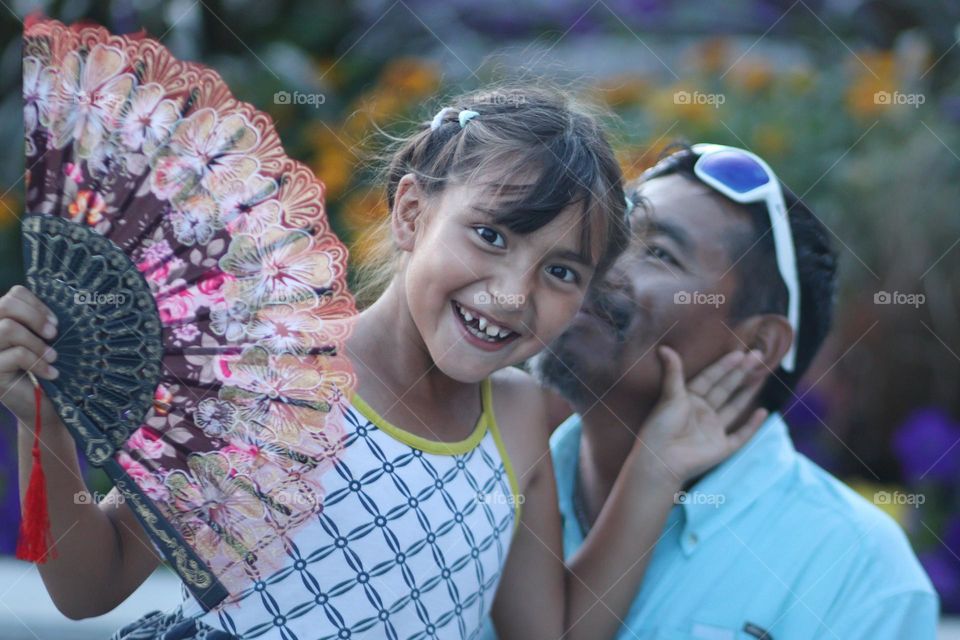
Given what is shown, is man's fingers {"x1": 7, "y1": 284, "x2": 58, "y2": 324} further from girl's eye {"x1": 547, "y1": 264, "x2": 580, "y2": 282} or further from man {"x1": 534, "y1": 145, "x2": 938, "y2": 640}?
man {"x1": 534, "y1": 145, "x2": 938, "y2": 640}

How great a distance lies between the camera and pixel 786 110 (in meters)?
4.49

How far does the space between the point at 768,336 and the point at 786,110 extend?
98.9 inches

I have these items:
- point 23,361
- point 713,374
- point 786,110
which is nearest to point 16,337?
point 23,361

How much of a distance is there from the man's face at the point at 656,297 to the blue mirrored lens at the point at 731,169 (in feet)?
0.11

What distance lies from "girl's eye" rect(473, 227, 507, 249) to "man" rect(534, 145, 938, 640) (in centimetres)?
38

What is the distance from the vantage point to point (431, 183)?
1826 millimetres

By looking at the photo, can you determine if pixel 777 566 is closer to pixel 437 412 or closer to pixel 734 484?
pixel 734 484

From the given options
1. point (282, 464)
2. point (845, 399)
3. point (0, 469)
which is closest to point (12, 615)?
point (0, 469)

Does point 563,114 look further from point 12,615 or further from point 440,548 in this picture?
point 12,615

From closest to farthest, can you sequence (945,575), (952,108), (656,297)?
1. (656,297)
2. (945,575)
3. (952,108)

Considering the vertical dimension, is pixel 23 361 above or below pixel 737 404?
above

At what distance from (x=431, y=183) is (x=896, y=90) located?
3318 mm

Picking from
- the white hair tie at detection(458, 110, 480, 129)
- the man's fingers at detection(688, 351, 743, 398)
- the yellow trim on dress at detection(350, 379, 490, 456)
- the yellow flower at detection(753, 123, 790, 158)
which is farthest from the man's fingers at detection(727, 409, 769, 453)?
the yellow flower at detection(753, 123, 790, 158)

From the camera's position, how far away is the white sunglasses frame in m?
2.14
